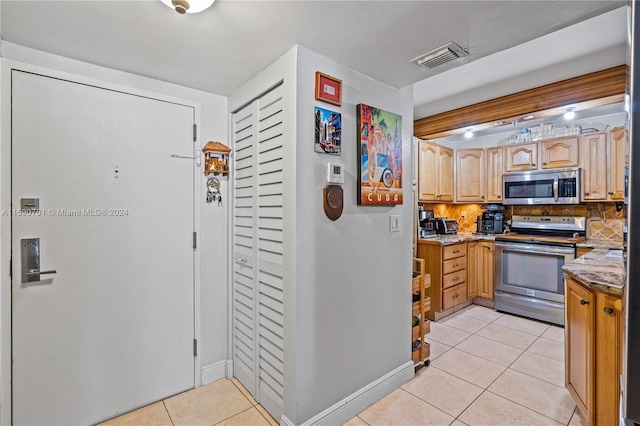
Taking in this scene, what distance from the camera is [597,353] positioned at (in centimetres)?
154

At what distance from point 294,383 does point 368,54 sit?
6.16 feet

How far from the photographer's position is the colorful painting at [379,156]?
1915 millimetres

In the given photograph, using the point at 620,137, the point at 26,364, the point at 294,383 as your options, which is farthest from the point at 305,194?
the point at 620,137

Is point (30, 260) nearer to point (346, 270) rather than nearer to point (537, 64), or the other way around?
point (346, 270)

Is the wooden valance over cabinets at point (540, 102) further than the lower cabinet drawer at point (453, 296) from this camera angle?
No

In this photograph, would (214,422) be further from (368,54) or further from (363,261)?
(368,54)

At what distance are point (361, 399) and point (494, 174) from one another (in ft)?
11.7

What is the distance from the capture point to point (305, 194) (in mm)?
1686

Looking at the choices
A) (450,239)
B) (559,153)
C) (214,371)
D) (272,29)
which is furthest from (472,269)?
(272,29)

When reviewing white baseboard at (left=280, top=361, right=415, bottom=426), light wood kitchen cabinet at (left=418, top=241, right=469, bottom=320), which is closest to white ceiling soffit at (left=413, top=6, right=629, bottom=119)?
light wood kitchen cabinet at (left=418, top=241, right=469, bottom=320)

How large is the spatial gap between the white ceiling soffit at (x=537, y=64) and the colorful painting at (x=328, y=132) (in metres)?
1.43

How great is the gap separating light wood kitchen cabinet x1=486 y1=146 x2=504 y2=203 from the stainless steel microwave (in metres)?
0.09

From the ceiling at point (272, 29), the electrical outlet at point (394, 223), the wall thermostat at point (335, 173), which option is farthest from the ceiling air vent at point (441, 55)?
the electrical outlet at point (394, 223)

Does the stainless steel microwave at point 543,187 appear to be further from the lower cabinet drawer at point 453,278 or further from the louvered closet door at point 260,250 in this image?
the louvered closet door at point 260,250
